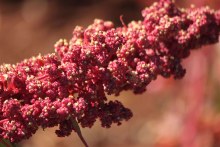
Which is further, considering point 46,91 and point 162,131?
point 162,131

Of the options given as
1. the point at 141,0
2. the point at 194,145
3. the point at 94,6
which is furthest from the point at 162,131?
the point at 94,6

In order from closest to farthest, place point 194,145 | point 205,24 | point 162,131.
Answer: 1. point 205,24
2. point 194,145
3. point 162,131

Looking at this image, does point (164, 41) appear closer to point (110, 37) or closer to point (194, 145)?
point (110, 37)

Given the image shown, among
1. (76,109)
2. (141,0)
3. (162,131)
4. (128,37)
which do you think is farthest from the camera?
(141,0)

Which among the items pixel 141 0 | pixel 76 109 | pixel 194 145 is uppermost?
pixel 141 0

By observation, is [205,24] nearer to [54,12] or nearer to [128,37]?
[128,37]

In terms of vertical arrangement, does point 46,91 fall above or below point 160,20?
below
